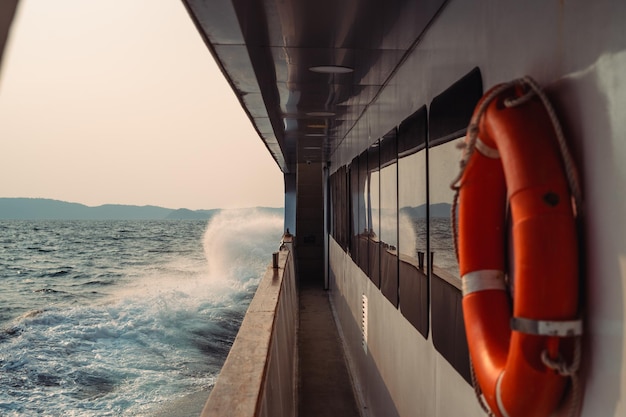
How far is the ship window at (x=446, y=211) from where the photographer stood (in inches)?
81.0

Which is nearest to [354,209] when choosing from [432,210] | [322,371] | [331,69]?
[322,371]

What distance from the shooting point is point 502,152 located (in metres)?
1.33

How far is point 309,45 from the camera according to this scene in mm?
3152

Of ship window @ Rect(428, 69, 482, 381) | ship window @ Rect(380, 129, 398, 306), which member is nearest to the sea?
ship window @ Rect(380, 129, 398, 306)

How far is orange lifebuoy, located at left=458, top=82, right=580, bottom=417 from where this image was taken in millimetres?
1169

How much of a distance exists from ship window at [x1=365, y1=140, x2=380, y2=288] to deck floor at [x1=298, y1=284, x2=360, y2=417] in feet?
5.00

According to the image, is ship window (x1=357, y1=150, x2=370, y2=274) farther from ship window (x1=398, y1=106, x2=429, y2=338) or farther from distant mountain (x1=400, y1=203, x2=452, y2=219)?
distant mountain (x1=400, y1=203, x2=452, y2=219)

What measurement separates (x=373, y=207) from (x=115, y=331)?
50.6 ft

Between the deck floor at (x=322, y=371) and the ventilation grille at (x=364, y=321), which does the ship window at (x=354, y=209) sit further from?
the deck floor at (x=322, y=371)

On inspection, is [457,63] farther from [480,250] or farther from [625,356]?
[625,356]

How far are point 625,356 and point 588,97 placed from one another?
1.88 feet

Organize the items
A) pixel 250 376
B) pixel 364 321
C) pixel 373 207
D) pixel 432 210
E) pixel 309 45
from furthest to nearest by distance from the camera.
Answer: pixel 364 321 < pixel 373 207 < pixel 309 45 < pixel 432 210 < pixel 250 376

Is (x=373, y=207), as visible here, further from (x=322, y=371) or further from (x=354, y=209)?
(x=322, y=371)

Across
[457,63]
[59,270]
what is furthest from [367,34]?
[59,270]
